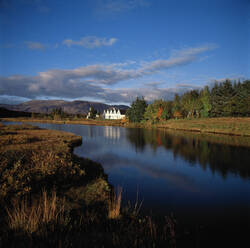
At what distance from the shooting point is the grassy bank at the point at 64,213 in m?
6.19

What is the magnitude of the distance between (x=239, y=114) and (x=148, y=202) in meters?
90.4

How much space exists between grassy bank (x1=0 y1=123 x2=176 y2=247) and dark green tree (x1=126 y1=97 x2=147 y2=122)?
102 meters

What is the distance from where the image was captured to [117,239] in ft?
20.4

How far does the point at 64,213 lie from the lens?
313 inches

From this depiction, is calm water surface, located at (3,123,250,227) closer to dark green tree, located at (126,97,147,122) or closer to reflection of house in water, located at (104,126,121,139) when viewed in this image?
reflection of house in water, located at (104,126,121,139)

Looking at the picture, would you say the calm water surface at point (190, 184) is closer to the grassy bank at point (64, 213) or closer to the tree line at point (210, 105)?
the grassy bank at point (64, 213)

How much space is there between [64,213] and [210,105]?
102086 mm

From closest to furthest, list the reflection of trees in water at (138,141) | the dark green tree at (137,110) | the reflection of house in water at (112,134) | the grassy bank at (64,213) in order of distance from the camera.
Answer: the grassy bank at (64,213)
the reflection of trees in water at (138,141)
the reflection of house in water at (112,134)
the dark green tree at (137,110)

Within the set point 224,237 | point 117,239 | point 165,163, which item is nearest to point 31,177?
point 117,239

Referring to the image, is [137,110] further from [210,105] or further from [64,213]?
[64,213]

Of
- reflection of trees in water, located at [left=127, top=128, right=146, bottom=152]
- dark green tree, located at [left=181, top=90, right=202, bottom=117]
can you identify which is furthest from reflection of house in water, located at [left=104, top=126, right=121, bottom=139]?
dark green tree, located at [left=181, top=90, right=202, bottom=117]

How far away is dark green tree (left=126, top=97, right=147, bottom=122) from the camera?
114m

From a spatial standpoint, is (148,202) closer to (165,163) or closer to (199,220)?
(199,220)

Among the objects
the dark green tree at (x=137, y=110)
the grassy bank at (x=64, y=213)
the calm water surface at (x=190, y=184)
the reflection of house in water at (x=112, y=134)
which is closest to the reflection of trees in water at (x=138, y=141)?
the reflection of house in water at (x=112, y=134)
